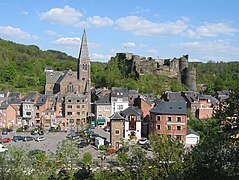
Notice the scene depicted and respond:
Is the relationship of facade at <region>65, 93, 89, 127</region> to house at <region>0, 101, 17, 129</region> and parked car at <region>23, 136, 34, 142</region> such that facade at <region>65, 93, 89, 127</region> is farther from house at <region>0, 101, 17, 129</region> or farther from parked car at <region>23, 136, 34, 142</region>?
parked car at <region>23, 136, 34, 142</region>

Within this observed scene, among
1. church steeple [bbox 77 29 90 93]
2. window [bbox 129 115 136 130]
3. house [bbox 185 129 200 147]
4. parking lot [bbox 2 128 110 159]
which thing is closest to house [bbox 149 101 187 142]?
house [bbox 185 129 200 147]

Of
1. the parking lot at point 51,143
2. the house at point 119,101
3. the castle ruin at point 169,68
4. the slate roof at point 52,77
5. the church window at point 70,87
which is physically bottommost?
the parking lot at point 51,143

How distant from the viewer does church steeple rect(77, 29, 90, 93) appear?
4891 cm

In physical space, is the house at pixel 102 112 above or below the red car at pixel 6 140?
above

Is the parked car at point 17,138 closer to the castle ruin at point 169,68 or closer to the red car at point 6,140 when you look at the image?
the red car at point 6,140

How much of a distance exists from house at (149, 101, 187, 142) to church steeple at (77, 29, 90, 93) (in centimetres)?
1929

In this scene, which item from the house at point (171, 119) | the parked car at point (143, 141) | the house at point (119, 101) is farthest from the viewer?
the house at point (119, 101)

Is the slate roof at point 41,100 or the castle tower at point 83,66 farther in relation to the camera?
the castle tower at point 83,66

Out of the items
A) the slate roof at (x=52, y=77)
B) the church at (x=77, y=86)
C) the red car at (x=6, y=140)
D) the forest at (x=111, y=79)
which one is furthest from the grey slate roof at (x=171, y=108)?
the slate roof at (x=52, y=77)

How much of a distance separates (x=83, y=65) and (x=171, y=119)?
21935 millimetres

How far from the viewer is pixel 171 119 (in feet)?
103

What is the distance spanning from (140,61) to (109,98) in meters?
26.6

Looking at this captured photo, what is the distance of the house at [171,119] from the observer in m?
31.2

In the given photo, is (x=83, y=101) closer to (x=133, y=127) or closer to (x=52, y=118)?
(x=52, y=118)
